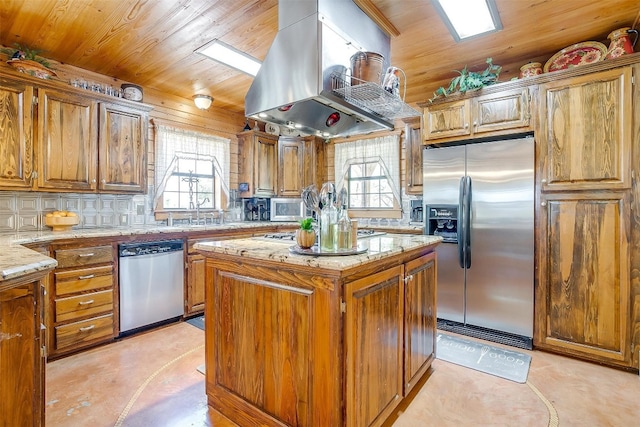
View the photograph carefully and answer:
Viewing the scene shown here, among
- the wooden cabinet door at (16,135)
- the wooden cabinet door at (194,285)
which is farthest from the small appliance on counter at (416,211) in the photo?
the wooden cabinet door at (16,135)

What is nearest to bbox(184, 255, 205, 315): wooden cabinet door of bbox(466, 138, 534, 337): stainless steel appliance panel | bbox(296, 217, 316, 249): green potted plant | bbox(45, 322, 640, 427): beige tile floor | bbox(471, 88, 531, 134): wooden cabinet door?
bbox(45, 322, 640, 427): beige tile floor

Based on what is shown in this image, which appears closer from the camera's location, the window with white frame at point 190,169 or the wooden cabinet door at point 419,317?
the wooden cabinet door at point 419,317

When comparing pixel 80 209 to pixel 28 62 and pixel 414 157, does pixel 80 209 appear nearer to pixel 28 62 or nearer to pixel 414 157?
pixel 28 62

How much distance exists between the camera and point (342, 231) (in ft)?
5.25

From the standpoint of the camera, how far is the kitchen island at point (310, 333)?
1.35 meters

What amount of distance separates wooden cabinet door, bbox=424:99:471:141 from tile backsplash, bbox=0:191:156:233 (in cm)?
326

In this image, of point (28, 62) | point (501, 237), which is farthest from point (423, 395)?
point (28, 62)

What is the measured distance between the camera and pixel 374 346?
60.9 inches

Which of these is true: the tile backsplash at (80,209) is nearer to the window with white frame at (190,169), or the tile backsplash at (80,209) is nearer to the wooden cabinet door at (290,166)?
the window with white frame at (190,169)

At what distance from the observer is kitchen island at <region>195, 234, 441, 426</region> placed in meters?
1.35

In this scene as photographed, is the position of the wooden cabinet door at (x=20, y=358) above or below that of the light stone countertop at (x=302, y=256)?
below

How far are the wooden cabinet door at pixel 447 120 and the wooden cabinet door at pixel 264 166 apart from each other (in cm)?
225

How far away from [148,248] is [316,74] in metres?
2.31

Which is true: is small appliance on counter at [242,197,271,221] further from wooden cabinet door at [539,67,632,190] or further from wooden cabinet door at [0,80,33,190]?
wooden cabinet door at [539,67,632,190]
